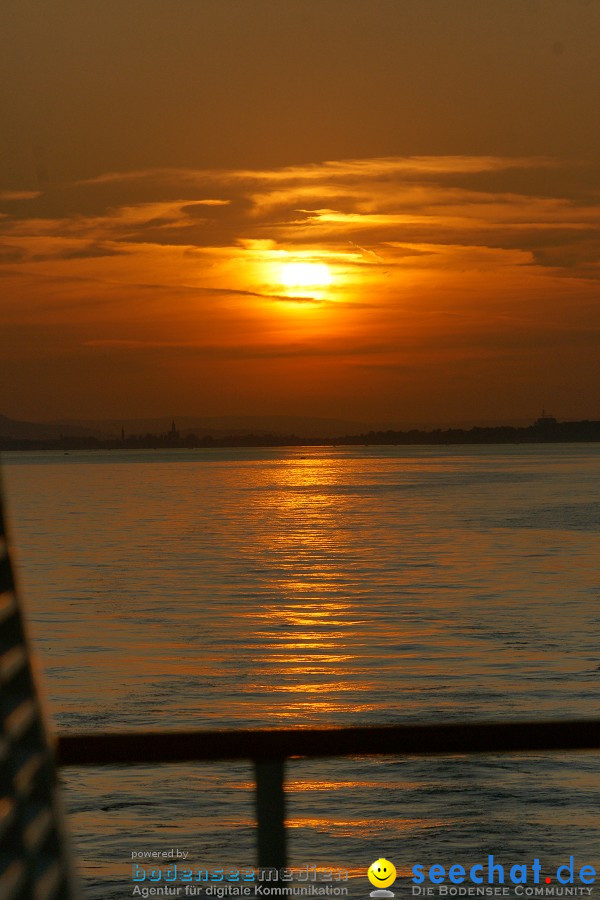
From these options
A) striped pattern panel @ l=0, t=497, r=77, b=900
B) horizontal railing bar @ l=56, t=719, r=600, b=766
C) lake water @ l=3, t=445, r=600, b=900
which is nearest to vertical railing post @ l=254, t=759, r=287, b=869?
horizontal railing bar @ l=56, t=719, r=600, b=766

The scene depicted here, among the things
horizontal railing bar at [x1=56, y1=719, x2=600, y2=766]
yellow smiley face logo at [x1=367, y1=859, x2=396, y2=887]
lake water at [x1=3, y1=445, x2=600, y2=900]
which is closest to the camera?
horizontal railing bar at [x1=56, y1=719, x2=600, y2=766]

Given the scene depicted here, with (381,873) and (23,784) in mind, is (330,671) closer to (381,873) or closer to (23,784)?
(381,873)

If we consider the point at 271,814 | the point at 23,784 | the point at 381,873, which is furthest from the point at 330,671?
the point at 23,784

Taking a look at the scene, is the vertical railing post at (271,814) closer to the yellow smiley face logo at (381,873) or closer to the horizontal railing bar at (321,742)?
the horizontal railing bar at (321,742)

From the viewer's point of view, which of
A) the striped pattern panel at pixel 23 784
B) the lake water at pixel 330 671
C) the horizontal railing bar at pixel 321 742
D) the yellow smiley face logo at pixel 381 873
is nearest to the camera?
the striped pattern panel at pixel 23 784

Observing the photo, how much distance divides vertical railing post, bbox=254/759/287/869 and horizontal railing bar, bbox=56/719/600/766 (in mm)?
31

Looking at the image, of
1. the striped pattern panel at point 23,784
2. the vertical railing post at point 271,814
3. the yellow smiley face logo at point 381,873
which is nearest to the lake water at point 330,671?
the yellow smiley face logo at point 381,873

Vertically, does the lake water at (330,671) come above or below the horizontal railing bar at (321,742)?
above

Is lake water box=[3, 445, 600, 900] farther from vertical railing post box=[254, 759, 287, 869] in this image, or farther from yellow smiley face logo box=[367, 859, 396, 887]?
vertical railing post box=[254, 759, 287, 869]

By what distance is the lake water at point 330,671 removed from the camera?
1096 centimetres

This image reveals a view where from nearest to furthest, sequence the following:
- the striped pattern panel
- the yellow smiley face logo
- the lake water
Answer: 1. the striped pattern panel
2. the yellow smiley face logo
3. the lake water

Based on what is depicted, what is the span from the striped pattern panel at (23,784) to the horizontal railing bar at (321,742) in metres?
0.80

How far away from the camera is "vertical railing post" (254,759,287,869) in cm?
226

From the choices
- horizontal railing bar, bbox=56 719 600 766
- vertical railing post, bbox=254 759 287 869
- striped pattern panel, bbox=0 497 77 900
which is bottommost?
striped pattern panel, bbox=0 497 77 900
